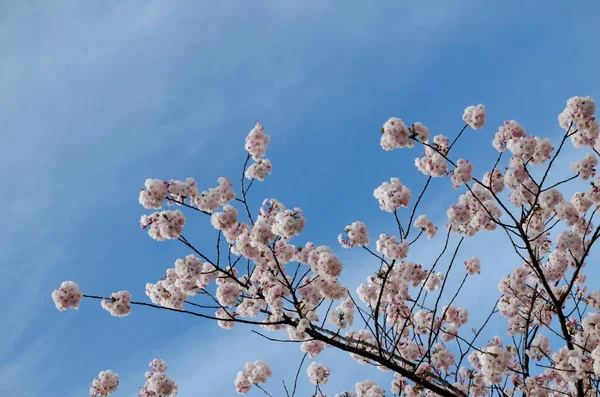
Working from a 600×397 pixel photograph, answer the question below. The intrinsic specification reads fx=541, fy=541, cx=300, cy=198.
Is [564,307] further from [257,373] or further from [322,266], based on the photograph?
[257,373]

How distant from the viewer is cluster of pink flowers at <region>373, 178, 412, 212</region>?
7.10 metres

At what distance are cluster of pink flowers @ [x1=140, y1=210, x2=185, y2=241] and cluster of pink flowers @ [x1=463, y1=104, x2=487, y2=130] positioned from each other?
4111mm

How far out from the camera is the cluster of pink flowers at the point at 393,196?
23.3 feet

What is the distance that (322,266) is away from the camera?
6906mm

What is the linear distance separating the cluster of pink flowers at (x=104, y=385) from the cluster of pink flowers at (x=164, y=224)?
3.03 m

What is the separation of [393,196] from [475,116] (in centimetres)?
167

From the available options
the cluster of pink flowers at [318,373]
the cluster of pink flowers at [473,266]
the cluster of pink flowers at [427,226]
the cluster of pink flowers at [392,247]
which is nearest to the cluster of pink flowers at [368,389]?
the cluster of pink flowers at [318,373]

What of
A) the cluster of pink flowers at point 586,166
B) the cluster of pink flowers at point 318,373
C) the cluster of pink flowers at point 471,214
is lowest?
the cluster of pink flowers at point 318,373

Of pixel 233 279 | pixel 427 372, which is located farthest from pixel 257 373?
pixel 427 372

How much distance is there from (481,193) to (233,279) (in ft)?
12.8

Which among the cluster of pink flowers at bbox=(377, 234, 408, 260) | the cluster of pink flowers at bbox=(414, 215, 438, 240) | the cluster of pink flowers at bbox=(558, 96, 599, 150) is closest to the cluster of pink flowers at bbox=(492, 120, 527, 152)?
the cluster of pink flowers at bbox=(558, 96, 599, 150)

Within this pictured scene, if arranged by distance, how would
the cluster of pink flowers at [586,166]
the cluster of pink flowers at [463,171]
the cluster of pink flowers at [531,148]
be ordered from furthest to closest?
the cluster of pink flowers at [586,166] → the cluster of pink flowers at [463,171] → the cluster of pink flowers at [531,148]

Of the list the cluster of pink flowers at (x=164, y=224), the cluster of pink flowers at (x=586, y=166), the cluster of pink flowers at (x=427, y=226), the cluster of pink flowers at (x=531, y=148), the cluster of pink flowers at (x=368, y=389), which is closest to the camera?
the cluster of pink flowers at (x=164, y=224)

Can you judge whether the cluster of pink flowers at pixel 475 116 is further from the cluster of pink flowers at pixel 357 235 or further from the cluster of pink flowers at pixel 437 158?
the cluster of pink flowers at pixel 357 235
